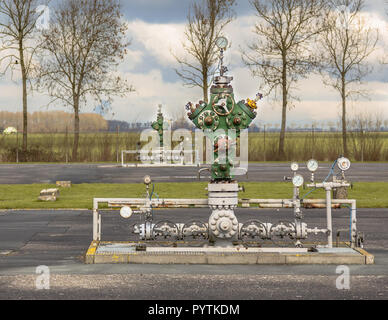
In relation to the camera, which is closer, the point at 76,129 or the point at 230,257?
the point at 230,257

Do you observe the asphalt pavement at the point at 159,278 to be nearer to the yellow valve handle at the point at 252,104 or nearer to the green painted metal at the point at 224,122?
the green painted metal at the point at 224,122

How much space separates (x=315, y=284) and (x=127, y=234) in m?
5.83

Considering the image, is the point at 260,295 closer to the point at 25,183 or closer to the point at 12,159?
the point at 25,183

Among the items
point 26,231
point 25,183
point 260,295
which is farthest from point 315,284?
point 25,183

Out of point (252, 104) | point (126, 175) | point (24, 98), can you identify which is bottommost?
point (126, 175)

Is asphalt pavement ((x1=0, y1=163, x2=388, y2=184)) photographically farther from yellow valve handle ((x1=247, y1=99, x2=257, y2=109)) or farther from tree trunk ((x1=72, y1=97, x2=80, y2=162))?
yellow valve handle ((x1=247, y1=99, x2=257, y2=109))

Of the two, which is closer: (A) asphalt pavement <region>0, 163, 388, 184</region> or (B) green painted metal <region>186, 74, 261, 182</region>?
(B) green painted metal <region>186, 74, 261, 182</region>

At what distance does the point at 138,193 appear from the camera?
23.1m

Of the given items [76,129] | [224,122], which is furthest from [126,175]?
[224,122]

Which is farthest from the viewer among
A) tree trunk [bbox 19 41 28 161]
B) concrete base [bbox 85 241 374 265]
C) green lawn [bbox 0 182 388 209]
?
tree trunk [bbox 19 41 28 161]

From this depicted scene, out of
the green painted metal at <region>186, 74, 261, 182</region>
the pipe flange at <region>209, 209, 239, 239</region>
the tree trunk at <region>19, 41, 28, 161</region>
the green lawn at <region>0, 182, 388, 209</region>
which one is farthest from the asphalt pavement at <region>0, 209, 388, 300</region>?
the tree trunk at <region>19, 41, 28, 161</region>

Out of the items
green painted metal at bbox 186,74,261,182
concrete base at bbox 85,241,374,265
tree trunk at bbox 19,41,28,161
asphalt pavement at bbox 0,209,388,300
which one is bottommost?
asphalt pavement at bbox 0,209,388,300

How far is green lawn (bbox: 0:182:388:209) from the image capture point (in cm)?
2002

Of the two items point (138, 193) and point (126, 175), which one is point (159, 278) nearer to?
point (138, 193)
